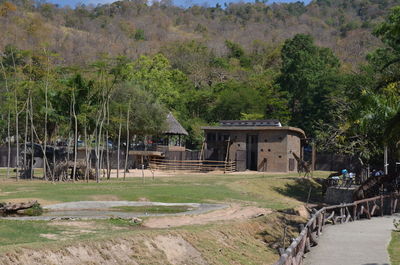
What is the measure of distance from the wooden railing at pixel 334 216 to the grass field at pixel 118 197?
6.66 feet

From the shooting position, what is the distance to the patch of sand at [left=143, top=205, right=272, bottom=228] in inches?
848

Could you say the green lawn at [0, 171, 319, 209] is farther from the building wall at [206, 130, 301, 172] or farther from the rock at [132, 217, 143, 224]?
the building wall at [206, 130, 301, 172]

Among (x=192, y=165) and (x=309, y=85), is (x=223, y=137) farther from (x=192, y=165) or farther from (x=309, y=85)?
(x=309, y=85)

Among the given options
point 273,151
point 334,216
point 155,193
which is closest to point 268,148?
point 273,151

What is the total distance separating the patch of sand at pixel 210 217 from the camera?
2155 centimetres

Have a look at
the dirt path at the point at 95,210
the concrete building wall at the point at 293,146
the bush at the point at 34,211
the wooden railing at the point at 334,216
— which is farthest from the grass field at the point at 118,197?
the concrete building wall at the point at 293,146

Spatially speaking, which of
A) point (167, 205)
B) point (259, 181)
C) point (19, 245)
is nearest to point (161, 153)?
point (259, 181)

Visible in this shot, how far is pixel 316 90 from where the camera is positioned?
246 feet

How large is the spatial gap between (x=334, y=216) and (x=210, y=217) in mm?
6897

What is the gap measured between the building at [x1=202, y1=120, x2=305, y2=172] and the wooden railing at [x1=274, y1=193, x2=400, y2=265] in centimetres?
2675

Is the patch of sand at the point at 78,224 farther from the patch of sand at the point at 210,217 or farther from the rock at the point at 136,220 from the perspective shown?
the patch of sand at the point at 210,217

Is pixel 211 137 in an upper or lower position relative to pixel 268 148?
upper

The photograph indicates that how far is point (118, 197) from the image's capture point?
2900 centimetres

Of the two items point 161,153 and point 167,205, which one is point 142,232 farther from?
point 161,153
